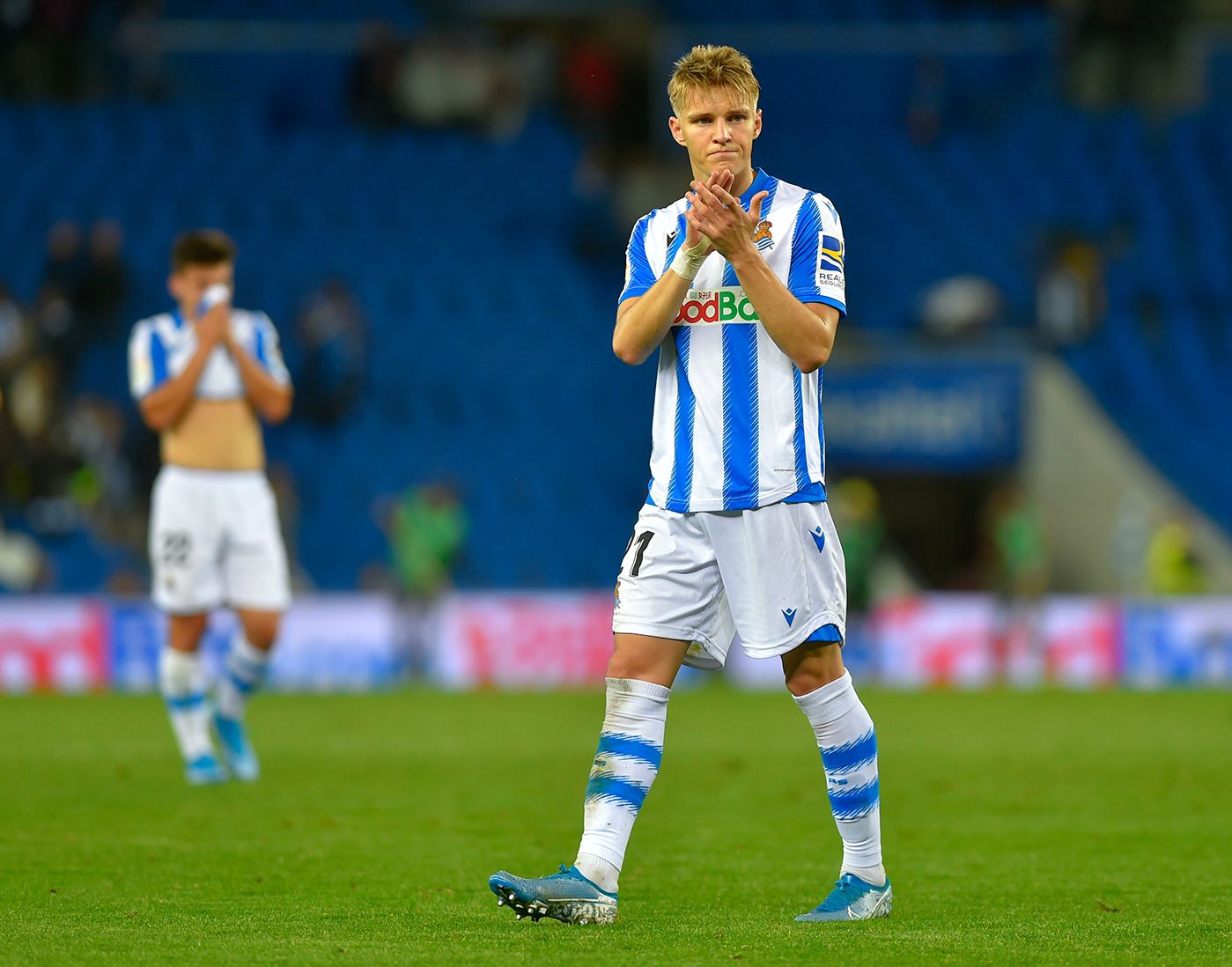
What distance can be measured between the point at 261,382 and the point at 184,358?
40 centimetres

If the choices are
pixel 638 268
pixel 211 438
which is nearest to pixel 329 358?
pixel 211 438

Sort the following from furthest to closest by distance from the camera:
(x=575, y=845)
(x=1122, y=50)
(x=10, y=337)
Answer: (x=1122, y=50) → (x=10, y=337) → (x=575, y=845)

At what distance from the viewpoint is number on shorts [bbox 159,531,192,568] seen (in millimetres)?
Result: 9609

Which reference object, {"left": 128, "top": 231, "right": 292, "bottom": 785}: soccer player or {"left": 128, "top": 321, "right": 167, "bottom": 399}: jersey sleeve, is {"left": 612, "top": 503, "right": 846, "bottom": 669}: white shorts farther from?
{"left": 128, "top": 321, "right": 167, "bottom": 399}: jersey sleeve

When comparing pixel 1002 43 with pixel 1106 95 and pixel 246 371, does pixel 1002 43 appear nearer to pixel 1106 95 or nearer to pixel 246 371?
pixel 1106 95

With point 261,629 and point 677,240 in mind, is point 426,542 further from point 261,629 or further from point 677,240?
point 677,240

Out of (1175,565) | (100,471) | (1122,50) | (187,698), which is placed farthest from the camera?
(1122,50)

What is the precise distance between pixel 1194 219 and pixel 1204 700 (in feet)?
33.3

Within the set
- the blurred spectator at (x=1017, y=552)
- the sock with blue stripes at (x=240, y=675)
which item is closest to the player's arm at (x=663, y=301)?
the sock with blue stripes at (x=240, y=675)

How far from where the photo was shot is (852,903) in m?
5.63

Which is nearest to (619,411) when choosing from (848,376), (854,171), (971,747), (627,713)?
(848,376)

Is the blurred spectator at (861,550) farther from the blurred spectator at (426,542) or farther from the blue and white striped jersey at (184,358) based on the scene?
the blue and white striped jersey at (184,358)

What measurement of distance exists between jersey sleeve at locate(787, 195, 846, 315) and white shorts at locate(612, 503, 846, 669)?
61cm

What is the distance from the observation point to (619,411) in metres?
23.4
